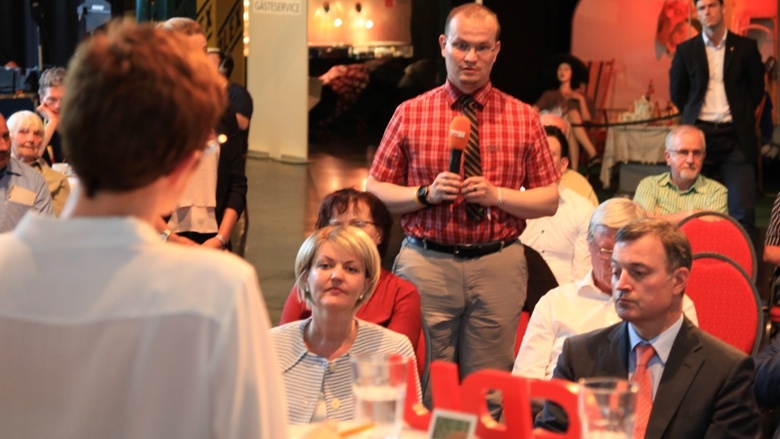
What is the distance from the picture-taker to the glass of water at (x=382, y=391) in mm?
1965

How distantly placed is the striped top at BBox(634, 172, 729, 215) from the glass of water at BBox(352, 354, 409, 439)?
4.17 metres

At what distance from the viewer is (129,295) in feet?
4.29

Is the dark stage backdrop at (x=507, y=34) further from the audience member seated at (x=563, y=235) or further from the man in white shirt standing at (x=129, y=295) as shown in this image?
the man in white shirt standing at (x=129, y=295)

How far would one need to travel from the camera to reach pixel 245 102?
9.26 meters

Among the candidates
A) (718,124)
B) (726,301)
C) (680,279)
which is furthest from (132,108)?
(718,124)

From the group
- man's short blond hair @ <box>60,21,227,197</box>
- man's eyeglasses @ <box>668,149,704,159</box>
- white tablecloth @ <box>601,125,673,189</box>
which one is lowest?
white tablecloth @ <box>601,125,673,189</box>

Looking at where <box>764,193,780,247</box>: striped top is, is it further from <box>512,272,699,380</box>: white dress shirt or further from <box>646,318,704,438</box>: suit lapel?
<box>646,318,704,438</box>: suit lapel

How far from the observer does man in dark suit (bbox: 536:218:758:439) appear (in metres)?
2.74

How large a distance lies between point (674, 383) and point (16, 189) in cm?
369

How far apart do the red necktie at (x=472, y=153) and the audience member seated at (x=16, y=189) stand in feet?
7.78

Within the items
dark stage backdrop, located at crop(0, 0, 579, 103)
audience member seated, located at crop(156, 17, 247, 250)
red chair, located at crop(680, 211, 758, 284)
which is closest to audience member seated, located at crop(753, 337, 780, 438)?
red chair, located at crop(680, 211, 758, 284)

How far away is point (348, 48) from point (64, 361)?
14686 millimetres

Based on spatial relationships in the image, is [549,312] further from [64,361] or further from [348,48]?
[348,48]

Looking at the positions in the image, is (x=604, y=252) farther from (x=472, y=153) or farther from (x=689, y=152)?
(x=689, y=152)
